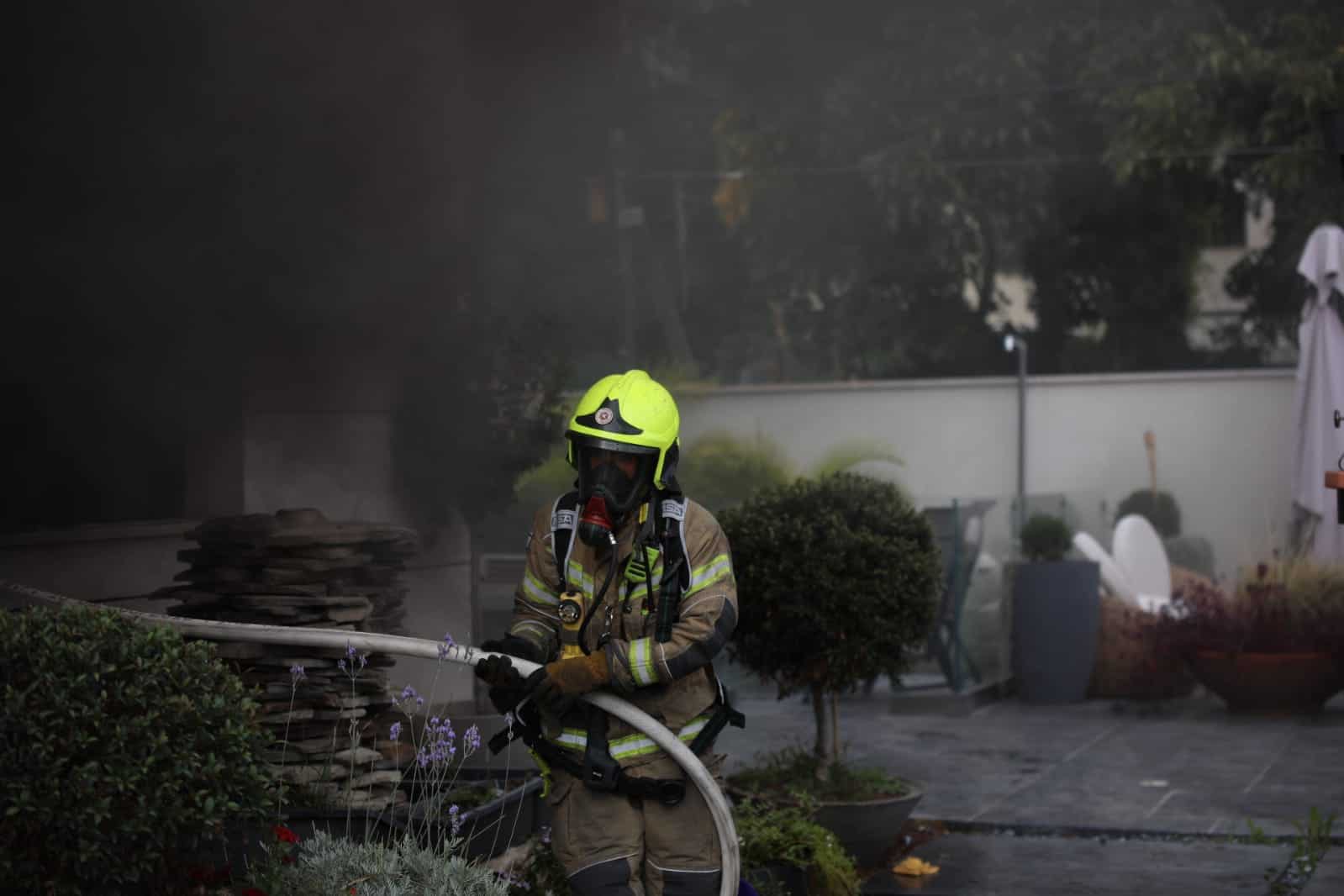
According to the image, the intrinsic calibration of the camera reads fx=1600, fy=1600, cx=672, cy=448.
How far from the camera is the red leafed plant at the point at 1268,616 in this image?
884cm

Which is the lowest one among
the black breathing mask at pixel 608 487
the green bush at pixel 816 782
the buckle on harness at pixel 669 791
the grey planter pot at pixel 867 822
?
the grey planter pot at pixel 867 822

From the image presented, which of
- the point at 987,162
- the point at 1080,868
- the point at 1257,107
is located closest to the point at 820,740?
the point at 1080,868

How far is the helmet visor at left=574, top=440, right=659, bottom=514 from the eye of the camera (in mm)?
3531

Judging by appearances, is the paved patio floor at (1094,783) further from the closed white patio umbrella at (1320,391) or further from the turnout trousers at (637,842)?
the turnout trousers at (637,842)

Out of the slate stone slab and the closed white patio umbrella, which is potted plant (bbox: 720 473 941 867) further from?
the closed white patio umbrella

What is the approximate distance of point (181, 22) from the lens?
4.23 meters

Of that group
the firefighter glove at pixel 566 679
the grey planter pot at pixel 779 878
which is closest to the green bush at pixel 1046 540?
the grey planter pot at pixel 779 878

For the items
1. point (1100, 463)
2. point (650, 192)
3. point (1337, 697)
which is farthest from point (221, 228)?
point (650, 192)

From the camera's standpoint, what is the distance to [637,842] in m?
3.67

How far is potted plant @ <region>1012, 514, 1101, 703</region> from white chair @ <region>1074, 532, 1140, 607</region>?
0.89 feet

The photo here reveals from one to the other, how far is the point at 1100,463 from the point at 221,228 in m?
9.91

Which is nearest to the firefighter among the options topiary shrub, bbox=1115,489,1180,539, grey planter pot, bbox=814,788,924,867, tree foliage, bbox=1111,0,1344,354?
grey planter pot, bbox=814,788,924,867

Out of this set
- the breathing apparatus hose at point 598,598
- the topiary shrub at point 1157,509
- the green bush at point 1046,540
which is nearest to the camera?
the breathing apparatus hose at point 598,598

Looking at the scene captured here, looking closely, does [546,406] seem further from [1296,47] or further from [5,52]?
[1296,47]
